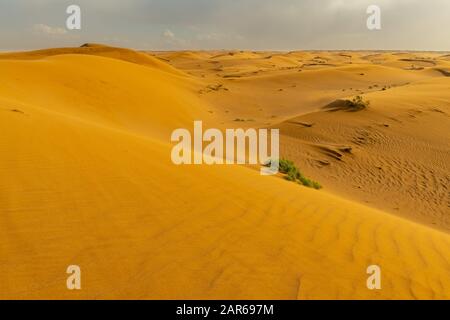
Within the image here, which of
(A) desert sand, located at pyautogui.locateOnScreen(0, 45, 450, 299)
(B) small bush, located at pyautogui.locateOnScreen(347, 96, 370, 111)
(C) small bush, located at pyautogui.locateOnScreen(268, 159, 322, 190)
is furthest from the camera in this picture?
(B) small bush, located at pyautogui.locateOnScreen(347, 96, 370, 111)

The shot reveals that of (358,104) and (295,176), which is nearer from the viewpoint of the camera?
(295,176)

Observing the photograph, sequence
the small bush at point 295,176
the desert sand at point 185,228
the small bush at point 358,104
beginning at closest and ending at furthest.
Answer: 1. the desert sand at point 185,228
2. the small bush at point 295,176
3. the small bush at point 358,104

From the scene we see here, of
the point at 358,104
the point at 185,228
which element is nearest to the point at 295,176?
the point at 185,228

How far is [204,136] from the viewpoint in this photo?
14539 millimetres

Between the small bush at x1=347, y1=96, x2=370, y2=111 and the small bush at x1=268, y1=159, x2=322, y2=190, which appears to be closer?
the small bush at x1=268, y1=159, x2=322, y2=190

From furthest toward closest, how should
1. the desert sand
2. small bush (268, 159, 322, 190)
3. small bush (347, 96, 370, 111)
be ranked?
small bush (347, 96, 370, 111), small bush (268, 159, 322, 190), the desert sand

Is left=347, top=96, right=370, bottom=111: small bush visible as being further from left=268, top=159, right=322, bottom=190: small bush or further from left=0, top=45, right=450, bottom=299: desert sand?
left=268, top=159, right=322, bottom=190: small bush

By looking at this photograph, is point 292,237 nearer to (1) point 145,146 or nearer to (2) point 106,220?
(2) point 106,220

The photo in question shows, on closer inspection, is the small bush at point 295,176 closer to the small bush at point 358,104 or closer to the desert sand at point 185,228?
the desert sand at point 185,228

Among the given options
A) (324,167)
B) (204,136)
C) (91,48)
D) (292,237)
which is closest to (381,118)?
(324,167)

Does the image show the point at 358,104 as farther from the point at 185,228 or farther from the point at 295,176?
the point at 185,228

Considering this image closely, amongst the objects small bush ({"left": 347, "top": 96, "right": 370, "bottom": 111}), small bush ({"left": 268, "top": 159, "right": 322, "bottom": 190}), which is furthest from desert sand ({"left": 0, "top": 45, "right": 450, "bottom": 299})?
small bush ({"left": 347, "top": 96, "right": 370, "bottom": 111})

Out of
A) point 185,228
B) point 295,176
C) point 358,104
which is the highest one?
point 358,104

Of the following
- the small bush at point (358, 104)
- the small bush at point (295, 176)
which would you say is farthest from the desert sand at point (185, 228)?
the small bush at point (358, 104)
